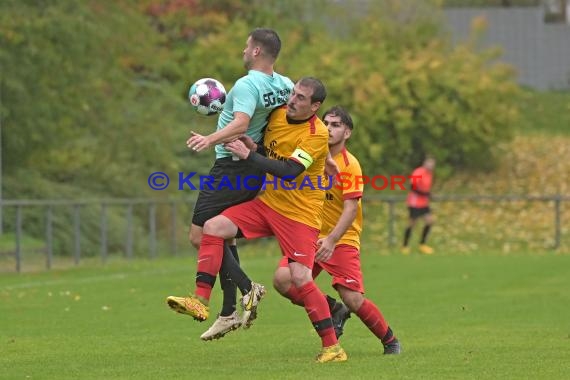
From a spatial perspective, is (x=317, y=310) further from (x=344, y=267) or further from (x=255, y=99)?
(x=255, y=99)

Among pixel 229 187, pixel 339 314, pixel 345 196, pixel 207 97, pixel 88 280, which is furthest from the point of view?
pixel 88 280

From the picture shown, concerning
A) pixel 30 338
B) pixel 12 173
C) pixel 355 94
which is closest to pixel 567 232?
pixel 355 94

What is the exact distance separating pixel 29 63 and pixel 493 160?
17.3 m

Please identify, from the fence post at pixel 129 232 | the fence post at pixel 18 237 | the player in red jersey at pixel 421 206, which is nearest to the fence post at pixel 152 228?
the fence post at pixel 129 232

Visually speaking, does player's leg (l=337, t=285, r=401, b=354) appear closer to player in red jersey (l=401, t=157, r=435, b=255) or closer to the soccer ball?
the soccer ball

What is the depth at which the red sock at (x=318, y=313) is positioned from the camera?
1079 centimetres

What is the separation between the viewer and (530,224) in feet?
109

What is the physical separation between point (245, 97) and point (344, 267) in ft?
5.67

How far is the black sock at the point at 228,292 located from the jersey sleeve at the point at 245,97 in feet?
3.74

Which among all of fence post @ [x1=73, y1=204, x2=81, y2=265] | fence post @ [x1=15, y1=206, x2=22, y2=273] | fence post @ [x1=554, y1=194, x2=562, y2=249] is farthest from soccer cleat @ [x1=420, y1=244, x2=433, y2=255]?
fence post @ [x1=15, y1=206, x2=22, y2=273]

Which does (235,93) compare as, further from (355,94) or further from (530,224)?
(355,94)

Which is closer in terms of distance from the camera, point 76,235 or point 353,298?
point 353,298

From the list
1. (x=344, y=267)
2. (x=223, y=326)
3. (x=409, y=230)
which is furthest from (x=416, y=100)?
(x=223, y=326)

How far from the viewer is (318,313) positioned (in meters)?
10.8
